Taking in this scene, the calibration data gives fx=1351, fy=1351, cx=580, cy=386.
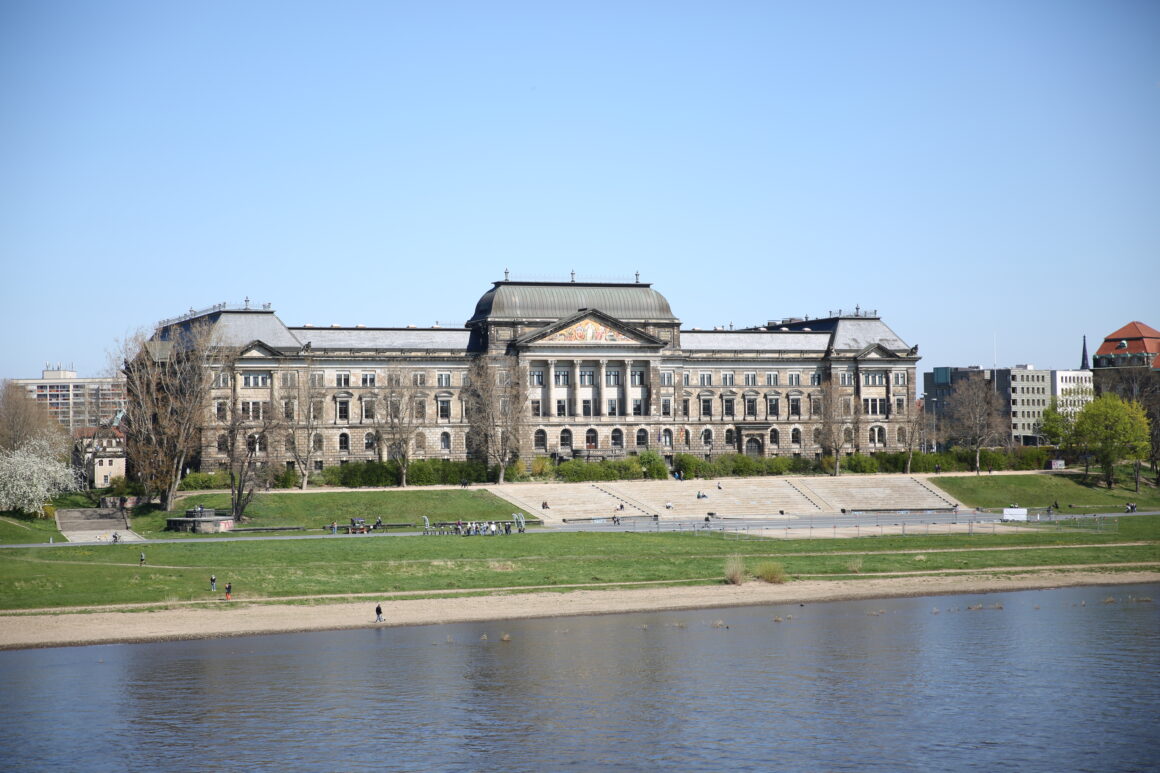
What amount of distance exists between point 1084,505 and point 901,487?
57.8ft

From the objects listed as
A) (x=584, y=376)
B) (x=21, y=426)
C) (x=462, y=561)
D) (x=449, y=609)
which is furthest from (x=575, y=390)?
(x=449, y=609)

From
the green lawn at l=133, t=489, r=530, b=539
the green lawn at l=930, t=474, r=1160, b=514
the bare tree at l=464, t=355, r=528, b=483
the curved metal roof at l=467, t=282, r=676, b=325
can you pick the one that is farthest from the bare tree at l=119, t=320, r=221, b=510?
the green lawn at l=930, t=474, r=1160, b=514

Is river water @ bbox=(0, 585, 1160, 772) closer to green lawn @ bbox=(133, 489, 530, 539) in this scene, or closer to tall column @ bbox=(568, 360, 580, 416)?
green lawn @ bbox=(133, 489, 530, 539)

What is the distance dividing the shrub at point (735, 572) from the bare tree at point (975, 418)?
71225mm

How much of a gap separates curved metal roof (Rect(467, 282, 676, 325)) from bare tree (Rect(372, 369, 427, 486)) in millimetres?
12459

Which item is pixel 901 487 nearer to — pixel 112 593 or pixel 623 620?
pixel 623 620

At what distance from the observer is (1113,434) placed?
141 metres

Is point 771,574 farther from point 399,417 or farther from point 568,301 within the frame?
point 568,301

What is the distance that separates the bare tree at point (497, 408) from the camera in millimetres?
133875

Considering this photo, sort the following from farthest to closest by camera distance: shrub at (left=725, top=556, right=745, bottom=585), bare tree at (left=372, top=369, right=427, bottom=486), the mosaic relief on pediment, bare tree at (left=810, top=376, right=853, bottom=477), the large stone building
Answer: the mosaic relief on pediment
bare tree at (left=810, top=376, right=853, bottom=477)
the large stone building
bare tree at (left=372, top=369, right=427, bottom=486)
shrub at (left=725, top=556, right=745, bottom=585)

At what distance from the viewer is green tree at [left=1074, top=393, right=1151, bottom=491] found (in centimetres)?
14088

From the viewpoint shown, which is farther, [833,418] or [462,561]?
[833,418]

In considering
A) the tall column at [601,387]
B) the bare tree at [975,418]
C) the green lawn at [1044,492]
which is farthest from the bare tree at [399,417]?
the bare tree at [975,418]

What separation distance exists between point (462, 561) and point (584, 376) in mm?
69654
